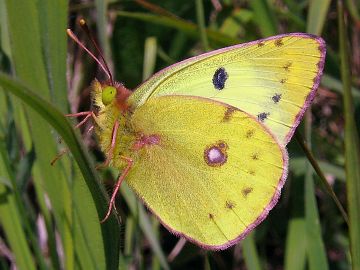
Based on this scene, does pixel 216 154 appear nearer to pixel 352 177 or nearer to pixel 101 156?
pixel 352 177

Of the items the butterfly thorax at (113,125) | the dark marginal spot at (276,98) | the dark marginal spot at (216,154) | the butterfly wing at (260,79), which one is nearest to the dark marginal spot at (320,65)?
the butterfly wing at (260,79)

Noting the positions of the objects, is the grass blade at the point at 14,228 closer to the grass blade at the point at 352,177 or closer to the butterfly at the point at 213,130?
the butterfly at the point at 213,130

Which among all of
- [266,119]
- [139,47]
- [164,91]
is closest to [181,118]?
[164,91]

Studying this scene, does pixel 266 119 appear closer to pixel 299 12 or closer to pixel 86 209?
pixel 86 209

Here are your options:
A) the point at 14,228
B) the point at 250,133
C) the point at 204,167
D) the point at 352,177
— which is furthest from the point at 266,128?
the point at 14,228

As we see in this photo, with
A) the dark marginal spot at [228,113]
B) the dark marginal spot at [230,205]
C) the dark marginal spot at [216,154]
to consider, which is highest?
the dark marginal spot at [228,113]

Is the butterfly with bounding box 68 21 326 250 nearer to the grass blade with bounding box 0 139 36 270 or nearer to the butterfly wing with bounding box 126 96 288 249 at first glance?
the butterfly wing with bounding box 126 96 288 249
